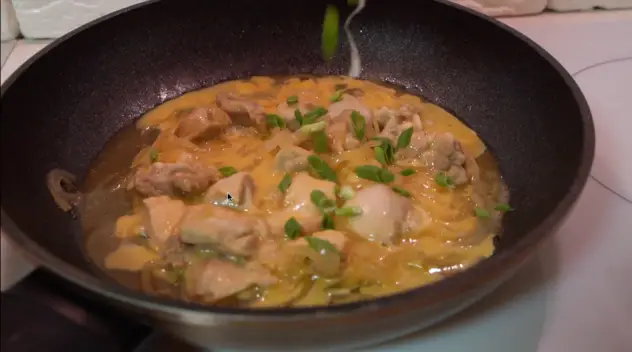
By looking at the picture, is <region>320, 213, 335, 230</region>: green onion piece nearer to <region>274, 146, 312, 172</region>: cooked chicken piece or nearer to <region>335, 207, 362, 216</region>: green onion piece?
<region>335, 207, 362, 216</region>: green onion piece

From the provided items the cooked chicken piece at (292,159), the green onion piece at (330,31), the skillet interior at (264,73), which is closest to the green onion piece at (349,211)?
the cooked chicken piece at (292,159)

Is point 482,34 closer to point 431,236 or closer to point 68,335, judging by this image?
point 431,236

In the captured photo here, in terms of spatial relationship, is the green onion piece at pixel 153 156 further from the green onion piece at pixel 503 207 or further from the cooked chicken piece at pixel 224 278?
the green onion piece at pixel 503 207

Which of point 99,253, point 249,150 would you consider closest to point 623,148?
point 249,150

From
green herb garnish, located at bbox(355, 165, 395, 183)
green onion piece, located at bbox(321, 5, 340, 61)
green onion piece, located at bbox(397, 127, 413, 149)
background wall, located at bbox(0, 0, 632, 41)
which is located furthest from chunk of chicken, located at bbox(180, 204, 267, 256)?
background wall, located at bbox(0, 0, 632, 41)

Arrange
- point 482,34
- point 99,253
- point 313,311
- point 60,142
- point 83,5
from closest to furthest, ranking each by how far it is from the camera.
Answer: point 313,311, point 99,253, point 60,142, point 482,34, point 83,5

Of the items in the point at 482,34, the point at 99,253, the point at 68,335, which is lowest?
the point at 99,253
